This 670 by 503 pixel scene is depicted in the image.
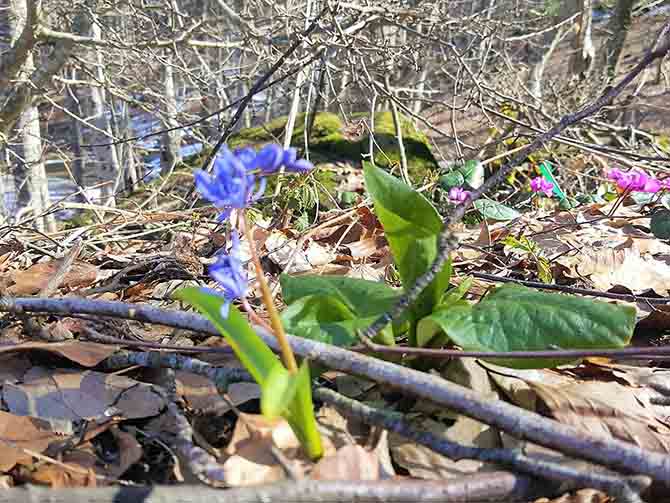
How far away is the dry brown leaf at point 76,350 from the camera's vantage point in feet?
3.69

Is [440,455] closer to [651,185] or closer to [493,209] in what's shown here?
[493,209]

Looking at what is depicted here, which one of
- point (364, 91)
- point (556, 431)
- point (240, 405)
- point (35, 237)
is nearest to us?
point (556, 431)

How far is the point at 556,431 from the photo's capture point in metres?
0.77

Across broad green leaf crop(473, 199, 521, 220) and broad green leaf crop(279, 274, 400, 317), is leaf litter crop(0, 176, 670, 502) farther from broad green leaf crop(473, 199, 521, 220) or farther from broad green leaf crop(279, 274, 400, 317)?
broad green leaf crop(473, 199, 521, 220)

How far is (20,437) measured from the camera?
94cm

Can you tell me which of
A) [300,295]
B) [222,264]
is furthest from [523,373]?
[222,264]

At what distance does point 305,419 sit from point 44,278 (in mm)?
1225

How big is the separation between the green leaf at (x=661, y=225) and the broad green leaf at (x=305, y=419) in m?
1.69

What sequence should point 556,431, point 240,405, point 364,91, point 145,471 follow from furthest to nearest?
1. point 364,91
2. point 240,405
3. point 145,471
4. point 556,431

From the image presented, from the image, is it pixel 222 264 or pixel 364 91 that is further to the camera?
pixel 364 91

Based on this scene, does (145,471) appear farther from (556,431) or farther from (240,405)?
(556,431)

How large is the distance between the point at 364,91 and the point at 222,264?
329cm

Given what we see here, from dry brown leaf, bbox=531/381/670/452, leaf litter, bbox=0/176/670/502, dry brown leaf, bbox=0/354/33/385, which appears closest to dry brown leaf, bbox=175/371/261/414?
leaf litter, bbox=0/176/670/502

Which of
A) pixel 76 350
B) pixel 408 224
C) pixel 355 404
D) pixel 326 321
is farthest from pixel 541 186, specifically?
pixel 76 350
